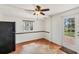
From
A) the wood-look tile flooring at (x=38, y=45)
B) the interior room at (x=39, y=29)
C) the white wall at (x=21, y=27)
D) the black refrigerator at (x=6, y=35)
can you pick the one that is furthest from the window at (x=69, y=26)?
the black refrigerator at (x=6, y=35)

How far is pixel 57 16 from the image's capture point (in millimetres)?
1894

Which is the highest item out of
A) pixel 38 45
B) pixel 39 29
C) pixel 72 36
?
pixel 39 29

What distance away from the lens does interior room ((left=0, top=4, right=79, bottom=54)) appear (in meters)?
1.73

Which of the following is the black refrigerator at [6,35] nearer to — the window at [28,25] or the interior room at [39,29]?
the interior room at [39,29]

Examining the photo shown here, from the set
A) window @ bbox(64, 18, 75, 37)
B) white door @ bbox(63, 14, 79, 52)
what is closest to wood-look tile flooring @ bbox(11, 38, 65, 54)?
white door @ bbox(63, 14, 79, 52)

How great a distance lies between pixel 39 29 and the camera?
76.5 inches

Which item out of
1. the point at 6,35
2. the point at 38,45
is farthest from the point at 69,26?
the point at 6,35

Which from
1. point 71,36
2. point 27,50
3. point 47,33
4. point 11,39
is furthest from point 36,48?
point 71,36

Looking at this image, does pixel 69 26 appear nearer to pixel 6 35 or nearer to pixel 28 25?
pixel 28 25

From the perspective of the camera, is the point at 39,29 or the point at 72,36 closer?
the point at 72,36

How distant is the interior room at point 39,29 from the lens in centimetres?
173

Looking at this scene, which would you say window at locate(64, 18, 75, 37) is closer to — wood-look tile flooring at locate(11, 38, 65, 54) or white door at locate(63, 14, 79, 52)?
white door at locate(63, 14, 79, 52)

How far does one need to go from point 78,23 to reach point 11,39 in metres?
1.41
